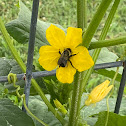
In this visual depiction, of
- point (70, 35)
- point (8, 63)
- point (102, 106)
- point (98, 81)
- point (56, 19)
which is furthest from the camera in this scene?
point (56, 19)

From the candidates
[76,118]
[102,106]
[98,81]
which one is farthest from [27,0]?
[76,118]

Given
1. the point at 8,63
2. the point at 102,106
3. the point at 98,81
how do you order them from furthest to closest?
the point at 98,81
the point at 102,106
the point at 8,63

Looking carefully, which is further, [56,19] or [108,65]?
[56,19]

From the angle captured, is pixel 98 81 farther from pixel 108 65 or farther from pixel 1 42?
pixel 108 65

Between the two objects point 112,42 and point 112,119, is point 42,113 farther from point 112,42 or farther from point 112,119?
point 112,42

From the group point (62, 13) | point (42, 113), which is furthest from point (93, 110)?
point (62, 13)

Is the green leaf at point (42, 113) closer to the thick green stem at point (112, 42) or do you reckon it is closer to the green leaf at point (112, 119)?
the green leaf at point (112, 119)

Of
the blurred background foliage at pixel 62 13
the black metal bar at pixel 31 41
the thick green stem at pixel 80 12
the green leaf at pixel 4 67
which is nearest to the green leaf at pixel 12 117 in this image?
the black metal bar at pixel 31 41
